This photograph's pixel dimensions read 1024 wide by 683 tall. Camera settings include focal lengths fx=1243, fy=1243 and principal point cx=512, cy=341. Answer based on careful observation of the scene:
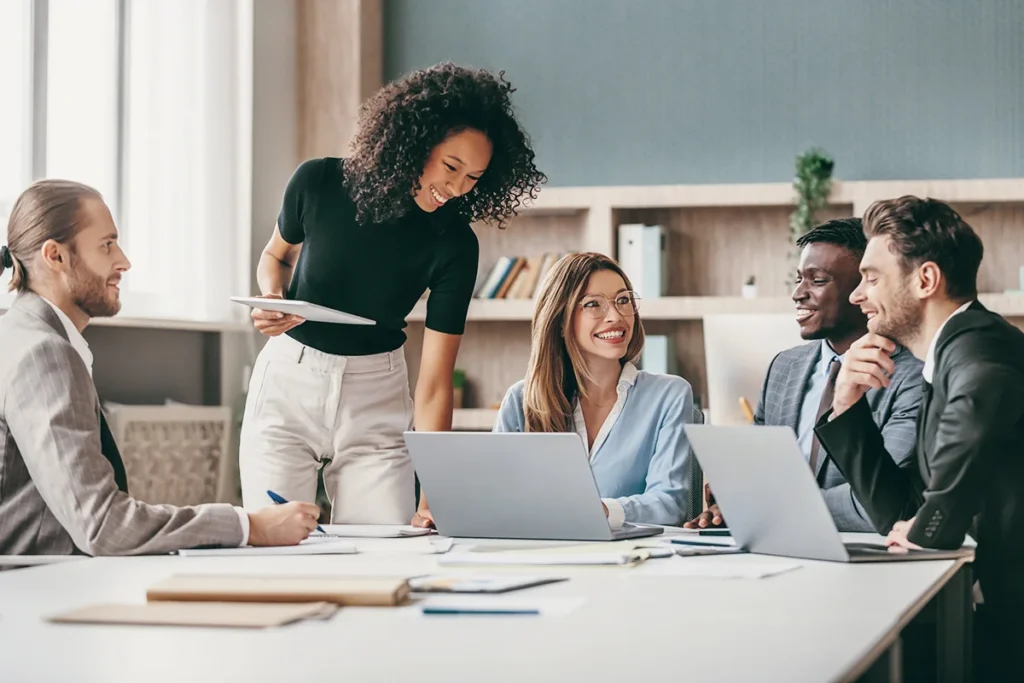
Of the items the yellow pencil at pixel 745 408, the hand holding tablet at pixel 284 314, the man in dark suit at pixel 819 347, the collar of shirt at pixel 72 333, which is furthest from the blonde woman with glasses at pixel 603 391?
the collar of shirt at pixel 72 333

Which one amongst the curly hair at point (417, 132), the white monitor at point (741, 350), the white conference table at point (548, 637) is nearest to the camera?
the white conference table at point (548, 637)

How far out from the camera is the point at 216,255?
4.68 meters

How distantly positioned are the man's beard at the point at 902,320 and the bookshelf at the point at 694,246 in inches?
112

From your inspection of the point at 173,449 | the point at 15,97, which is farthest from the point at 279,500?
the point at 173,449

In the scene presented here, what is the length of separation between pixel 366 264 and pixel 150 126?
2104 millimetres

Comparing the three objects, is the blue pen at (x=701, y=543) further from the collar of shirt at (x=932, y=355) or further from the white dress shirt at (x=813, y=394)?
the white dress shirt at (x=813, y=394)

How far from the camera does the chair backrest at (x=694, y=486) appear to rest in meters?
2.50

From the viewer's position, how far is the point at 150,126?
4.41m

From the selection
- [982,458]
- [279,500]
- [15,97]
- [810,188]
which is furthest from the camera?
[810,188]

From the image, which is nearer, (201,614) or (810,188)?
(201,614)

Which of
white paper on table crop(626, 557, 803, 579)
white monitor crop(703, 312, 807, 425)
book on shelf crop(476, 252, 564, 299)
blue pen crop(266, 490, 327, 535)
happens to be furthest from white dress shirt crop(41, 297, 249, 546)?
book on shelf crop(476, 252, 564, 299)

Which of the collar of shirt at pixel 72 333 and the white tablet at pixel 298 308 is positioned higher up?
the white tablet at pixel 298 308

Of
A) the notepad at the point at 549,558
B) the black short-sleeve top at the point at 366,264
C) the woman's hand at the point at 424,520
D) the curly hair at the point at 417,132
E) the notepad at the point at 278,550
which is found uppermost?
the curly hair at the point at 417,132

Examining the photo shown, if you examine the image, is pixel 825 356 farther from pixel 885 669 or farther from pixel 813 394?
pixel 885 669
